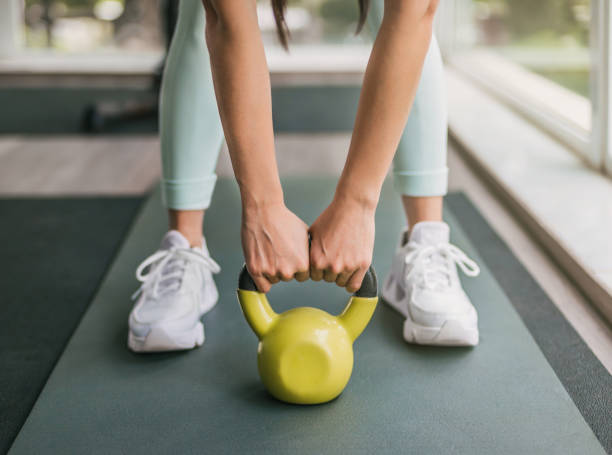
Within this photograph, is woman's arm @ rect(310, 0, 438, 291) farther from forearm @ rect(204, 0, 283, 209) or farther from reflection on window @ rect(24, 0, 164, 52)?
reflection on window @ rect(24, 0, 164, 52)

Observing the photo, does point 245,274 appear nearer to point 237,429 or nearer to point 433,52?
point 237,429

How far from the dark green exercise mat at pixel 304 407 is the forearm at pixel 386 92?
0.96 feet

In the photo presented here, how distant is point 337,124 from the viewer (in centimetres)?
284

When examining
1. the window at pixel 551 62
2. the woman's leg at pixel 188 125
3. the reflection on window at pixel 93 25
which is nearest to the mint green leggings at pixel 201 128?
the woman's leg at pixel 188 125

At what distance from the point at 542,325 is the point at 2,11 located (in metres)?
4.20

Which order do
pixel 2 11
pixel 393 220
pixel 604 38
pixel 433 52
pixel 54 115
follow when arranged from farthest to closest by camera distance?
pixel 2 11 → pixel 54 115 → pixel 604 38 → pixel 393 220 → pixel 433 52

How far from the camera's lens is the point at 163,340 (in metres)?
1.02

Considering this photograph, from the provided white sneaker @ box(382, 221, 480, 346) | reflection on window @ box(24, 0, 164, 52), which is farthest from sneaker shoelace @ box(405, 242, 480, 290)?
reflection on window @ box(24, 0, 164, 52)

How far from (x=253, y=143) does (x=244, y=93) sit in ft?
0.20

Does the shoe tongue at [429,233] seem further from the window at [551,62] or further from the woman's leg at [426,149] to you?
the window at [551,62]

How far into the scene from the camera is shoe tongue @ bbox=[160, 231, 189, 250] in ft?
3.73

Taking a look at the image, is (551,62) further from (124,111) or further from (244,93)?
(244,93)

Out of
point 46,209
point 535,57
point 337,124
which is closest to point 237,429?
point 46,209

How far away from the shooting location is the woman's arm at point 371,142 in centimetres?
82
